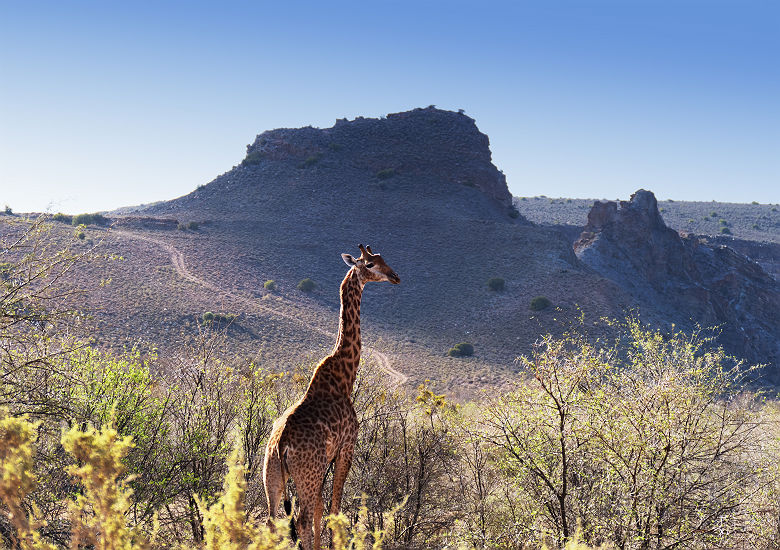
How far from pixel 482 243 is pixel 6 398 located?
1906 inches

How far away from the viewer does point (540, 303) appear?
4347 centimetres

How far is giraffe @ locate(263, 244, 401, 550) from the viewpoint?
580 centimetres

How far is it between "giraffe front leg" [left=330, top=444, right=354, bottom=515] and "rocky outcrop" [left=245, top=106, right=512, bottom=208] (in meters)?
63.4

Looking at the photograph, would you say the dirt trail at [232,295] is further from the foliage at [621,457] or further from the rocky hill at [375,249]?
the foliage at [621,457]

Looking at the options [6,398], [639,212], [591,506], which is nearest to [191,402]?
[6,398]

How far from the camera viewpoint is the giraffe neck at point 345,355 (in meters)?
6.57

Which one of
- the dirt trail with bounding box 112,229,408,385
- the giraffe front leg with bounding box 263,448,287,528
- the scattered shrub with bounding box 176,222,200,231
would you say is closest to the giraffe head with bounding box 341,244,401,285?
the giraffe front leg with bounding box 263,448,287,528

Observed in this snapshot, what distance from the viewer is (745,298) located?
171 ft

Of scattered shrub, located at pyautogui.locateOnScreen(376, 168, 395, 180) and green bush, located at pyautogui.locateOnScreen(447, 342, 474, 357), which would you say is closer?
green bush, located at pyautogui.locateOnScreen(447, 342, 474, 357)

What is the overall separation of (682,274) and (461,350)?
28914 mm

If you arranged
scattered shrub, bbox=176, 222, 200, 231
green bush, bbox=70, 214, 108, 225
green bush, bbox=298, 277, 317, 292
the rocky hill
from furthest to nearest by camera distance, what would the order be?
scattered shrub, bbox=176, 222, 200, 231
green bush, bbox=70, 214, 108, 225
green bush, bbox=298, 277, 317, 292
the rocky hill

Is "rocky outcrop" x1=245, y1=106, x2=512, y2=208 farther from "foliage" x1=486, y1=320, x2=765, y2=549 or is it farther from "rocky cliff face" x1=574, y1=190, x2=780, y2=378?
"foliage" x1=486, y1=320, x2=765, y2=549

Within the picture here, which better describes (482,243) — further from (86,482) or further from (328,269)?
(86,482)

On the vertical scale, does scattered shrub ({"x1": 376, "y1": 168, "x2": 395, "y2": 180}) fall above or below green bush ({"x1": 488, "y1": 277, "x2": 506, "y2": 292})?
above
